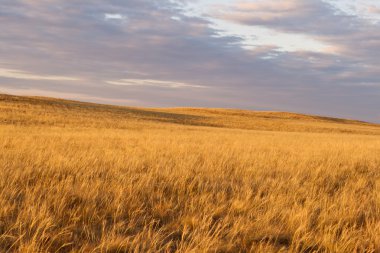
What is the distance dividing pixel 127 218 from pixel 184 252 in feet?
4.08

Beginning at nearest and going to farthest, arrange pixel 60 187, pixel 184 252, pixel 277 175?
pixel 184 252
pixel 60 187
pixel 277 175

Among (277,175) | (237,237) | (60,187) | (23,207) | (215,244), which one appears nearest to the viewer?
(215,244)

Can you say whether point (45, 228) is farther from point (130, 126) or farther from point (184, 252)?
point (130, 126)

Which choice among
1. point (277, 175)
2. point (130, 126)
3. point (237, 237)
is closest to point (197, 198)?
point (237, 237)

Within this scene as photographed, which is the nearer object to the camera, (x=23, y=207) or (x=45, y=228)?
(x=45, y=228)

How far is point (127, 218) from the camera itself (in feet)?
14.5

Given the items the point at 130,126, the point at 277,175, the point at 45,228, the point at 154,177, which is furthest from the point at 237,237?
the point at 130,126

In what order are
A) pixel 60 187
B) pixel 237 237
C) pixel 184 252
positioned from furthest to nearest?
pixel 60 187
pixel 237 237
pixel 184 252

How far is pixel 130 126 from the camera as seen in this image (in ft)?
119

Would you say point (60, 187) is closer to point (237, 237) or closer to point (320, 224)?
point (237, 237)

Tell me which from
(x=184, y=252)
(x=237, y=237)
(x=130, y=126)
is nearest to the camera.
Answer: (x=184, y=252)

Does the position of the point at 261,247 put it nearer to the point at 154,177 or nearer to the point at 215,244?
the point at 215,244

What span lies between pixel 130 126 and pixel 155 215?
32.1m

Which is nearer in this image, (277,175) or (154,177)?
(154,177)
